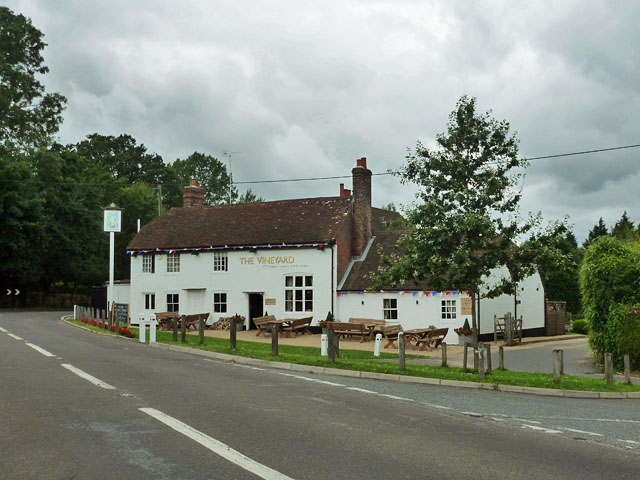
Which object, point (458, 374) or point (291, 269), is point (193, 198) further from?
point (458, 374)

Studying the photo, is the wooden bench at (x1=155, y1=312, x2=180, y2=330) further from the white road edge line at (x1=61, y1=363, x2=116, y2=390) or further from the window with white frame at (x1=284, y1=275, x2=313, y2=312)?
the white road edge line at (x1=61, y1=363, x2=116, y2=390)

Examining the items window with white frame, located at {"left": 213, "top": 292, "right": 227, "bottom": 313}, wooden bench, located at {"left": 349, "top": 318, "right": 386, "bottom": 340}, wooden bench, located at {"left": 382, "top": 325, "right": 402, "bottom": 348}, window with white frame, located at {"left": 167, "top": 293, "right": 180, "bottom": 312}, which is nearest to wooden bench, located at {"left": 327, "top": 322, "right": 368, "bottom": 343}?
wooden bench, located at {"left": 349, "top": 318, "right": 386, "bottom": 340}

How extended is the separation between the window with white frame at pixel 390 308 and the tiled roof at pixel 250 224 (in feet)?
14.8

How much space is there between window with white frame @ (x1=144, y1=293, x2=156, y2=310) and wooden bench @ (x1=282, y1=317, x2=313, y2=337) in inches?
431

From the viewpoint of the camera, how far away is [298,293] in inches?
1345

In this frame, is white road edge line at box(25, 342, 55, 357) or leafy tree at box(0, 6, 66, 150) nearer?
white road edge line at box(25, 342, 55, 357)

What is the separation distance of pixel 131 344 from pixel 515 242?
13.8 m

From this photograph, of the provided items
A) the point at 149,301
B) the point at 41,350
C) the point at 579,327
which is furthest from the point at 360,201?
the point at 41,350

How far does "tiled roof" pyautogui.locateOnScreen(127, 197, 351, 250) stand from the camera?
114 ft

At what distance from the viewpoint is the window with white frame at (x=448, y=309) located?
98.3 ft

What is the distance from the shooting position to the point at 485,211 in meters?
19.5

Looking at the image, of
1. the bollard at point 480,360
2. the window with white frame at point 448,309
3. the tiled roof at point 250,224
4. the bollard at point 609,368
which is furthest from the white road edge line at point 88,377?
the tiled roof at point 250,224

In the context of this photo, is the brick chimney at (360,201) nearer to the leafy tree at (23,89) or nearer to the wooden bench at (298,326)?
the wooden bench at (298,326)

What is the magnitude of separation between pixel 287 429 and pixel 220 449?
4.69 ft
